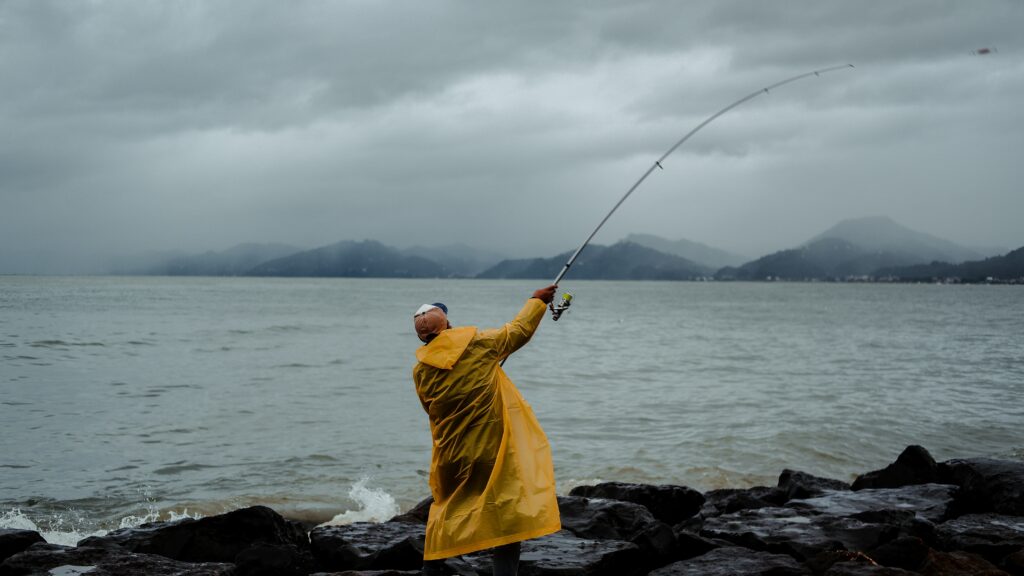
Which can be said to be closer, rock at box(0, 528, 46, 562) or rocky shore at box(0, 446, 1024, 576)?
rocky shore at box(0, 446, 1024, 576)

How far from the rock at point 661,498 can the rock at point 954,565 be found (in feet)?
9.31

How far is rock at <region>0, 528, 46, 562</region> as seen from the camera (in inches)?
256

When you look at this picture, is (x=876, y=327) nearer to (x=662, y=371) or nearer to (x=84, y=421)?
(x=662, y=371)

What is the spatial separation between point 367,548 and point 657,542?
223 cm

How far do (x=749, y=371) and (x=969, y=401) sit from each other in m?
7.52

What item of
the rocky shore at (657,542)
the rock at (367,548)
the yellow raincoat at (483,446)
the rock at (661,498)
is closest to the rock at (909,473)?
the rocky shore at (657,542)

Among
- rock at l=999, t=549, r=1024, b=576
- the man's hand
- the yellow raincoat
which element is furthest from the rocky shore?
the man's hand

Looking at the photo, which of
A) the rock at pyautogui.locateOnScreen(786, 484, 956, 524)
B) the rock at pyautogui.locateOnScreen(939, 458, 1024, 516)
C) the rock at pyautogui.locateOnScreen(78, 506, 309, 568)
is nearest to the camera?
the rock at pyautogui.locateOnScreen(78, 506, 309, 568)

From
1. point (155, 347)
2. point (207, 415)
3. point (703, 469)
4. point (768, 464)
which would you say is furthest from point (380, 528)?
point (155, 347)

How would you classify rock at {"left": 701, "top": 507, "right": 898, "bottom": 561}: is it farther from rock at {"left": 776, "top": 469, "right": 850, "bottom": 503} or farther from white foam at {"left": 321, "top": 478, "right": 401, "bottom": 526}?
white foam at {"left": 321, "top": 478, "right": 401, "bottom": 526}

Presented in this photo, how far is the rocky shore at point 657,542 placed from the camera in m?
5.66

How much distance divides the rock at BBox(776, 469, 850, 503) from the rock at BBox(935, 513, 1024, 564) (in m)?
1.40

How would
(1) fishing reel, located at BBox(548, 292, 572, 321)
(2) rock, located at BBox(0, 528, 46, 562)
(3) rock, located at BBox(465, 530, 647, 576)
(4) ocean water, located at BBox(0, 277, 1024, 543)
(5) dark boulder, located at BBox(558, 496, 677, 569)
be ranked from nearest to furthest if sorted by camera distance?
(1) fishing reel, located at BBox(548, 292, 572, 321), (3) rock, located at BBox(465, 530, 647, 576), (5) dark boulder, located at BBox(558, 496, 677, 569), (2) rock, located at BBox(0, 528, 46, 562), (4) ocean water, located at BBox(0, 277, 1024, 543)

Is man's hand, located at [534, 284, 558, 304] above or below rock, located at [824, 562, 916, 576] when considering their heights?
above
